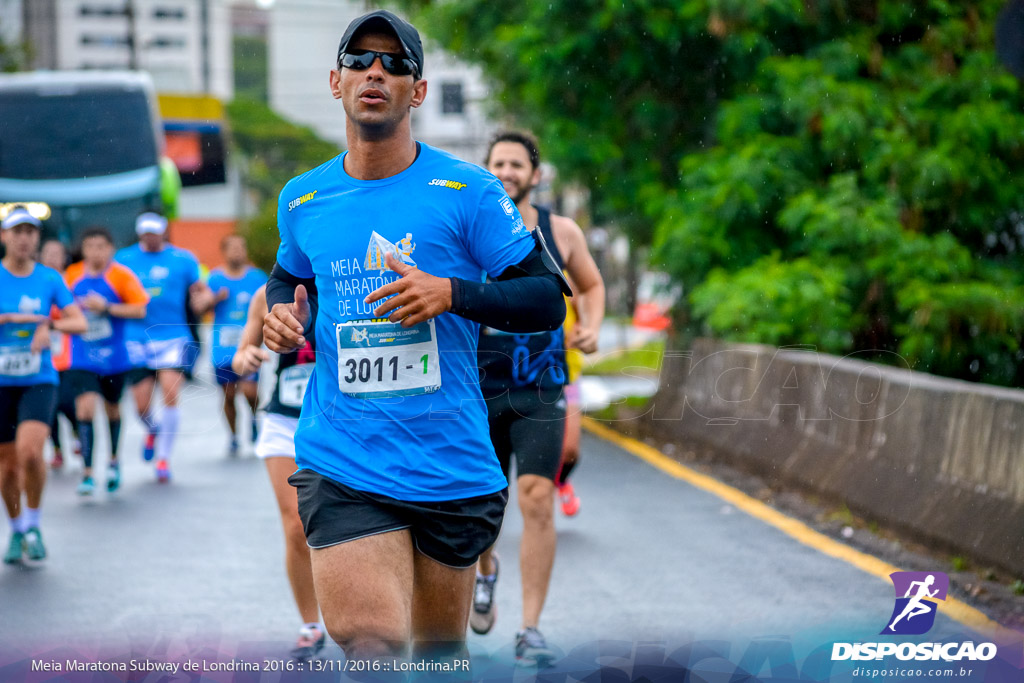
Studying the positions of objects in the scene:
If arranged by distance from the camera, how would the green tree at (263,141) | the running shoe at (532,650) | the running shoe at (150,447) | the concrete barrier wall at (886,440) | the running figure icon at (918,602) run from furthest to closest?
the green tree at (263,141) < the running shoe at (150,447) < the concrete barrier wall at (886,440) < the running shoe at (532,650) < the running figure icon at (918,602)

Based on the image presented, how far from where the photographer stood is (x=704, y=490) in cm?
892

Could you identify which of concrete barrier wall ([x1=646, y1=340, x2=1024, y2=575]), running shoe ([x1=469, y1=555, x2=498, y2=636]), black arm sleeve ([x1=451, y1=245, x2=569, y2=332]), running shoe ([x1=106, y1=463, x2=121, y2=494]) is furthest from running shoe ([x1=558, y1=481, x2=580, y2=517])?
black arm sleeve ([x1=451, y1=245, x2=569, y2=332])

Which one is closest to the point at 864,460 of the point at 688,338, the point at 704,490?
the point at 704,490

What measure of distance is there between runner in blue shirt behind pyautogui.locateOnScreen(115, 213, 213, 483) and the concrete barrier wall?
419 cm

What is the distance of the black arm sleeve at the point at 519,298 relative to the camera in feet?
9.95

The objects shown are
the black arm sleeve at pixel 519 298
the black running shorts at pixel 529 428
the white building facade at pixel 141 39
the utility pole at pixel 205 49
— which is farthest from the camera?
the utility pole at pixel 205 49

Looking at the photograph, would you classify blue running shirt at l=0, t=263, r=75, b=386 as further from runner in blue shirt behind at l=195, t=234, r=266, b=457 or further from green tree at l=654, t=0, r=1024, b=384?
green tree at l=654, t=0, r=1024, b=384

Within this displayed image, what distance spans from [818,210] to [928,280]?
3.43 ft

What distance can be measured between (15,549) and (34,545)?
0.31 ft

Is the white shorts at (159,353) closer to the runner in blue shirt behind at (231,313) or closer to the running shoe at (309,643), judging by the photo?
the runner in blue shirt behind at (231,313)

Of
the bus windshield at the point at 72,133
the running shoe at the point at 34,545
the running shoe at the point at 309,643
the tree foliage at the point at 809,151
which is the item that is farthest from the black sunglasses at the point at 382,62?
the bus windshield at the point at 72,133

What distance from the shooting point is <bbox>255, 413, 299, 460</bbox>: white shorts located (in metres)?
4.95

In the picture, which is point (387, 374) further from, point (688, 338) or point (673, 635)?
point (688, 338)

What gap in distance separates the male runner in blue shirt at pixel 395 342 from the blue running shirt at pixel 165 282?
6.94 metres
